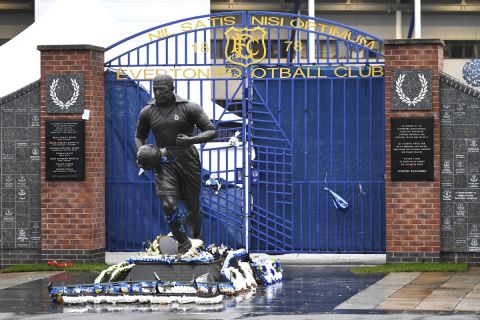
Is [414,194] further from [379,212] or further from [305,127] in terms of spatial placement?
[305,127]

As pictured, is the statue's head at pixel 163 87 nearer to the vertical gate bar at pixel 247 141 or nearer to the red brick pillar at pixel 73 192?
the vertical gate bar at pixel 247 141

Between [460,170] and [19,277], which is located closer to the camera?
[19,277]

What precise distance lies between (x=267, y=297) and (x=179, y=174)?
184 centimetres

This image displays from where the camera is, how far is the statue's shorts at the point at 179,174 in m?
14.5

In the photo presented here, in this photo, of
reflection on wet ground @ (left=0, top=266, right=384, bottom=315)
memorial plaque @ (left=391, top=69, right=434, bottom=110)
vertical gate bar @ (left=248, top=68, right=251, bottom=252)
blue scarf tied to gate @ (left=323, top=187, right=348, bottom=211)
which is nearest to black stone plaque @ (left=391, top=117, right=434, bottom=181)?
memorial plaque @ (left=391, top=69, right=434, bottom=110)

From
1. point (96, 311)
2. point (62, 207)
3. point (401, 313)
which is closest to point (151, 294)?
point (96, 311)

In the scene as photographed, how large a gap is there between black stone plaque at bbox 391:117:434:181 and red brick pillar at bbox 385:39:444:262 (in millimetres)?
69

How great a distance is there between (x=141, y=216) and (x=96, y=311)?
5550 mm

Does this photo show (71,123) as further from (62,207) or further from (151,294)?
(151,294)

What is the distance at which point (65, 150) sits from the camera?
1806cm

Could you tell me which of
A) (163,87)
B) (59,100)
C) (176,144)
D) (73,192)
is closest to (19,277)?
(73,192)

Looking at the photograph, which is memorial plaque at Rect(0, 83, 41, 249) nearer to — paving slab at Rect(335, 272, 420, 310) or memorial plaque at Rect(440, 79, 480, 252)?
paving slab at Rect(335, 272, 420, 310)

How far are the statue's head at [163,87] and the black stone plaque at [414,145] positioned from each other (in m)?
4.03

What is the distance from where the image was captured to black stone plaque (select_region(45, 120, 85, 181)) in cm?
1805
